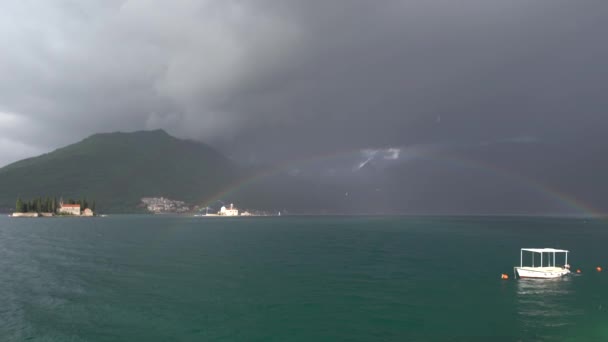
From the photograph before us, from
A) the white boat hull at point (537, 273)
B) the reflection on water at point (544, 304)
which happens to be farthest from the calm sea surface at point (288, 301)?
the white boat hull at point (537, 273)

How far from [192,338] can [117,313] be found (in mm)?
→ 12898

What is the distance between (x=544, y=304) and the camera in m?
48.9

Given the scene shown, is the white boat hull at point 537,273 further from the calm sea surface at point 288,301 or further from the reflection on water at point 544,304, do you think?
the calm sea surface at point 288,301

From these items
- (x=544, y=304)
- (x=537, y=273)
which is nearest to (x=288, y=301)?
(x=544, y=304)

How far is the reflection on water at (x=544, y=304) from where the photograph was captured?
40.1 m

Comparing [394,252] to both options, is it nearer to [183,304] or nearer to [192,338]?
[183,304]

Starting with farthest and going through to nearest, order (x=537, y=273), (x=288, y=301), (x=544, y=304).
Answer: (x=537, y=273) < (x=544, y=304) < (x=288, y=301)

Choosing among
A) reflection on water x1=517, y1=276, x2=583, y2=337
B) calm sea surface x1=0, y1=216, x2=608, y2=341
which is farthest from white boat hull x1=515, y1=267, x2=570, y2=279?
calm sea surface x1=0, y1=216, x2=608, y2=341

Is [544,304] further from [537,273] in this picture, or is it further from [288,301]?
[288,301]

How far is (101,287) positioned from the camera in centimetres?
5375

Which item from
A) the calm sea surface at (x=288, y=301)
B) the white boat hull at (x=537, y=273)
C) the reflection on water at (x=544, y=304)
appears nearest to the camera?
the calm sea surface at (x=288, y=301)

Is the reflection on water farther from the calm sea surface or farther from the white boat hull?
the white boat hull

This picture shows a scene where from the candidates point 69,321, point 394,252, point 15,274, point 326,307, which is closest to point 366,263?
point 394,252

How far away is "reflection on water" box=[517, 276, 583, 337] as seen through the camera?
40088 millimetres
